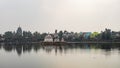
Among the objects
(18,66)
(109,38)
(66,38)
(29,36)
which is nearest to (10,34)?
(29,36)

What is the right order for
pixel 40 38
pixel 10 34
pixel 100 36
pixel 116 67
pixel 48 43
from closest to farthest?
pixel 116 67, pixel 48 43, pixel 100 36, pixel 40 38, pixel 10 34

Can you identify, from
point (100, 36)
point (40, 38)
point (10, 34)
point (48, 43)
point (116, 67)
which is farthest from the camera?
point (10, 34)

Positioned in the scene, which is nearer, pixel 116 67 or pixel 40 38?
pixel 116 67

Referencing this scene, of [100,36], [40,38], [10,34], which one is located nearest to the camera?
[100,36]

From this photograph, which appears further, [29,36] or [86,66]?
[29,36]

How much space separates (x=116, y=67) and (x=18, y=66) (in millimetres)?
10851

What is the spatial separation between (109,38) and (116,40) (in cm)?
308

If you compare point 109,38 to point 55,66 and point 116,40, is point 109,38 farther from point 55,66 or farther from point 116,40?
point 55,66

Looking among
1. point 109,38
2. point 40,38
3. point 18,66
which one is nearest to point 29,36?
point 40,38

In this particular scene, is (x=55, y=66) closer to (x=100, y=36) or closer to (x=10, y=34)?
(x=100, y=36)

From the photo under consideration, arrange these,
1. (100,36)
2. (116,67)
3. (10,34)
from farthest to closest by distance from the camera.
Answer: (10,34), (100,36), (116,67)

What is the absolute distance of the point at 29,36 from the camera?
146 metres

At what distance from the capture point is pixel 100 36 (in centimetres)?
12788

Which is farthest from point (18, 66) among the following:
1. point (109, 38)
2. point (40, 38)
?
point (40, 38)
